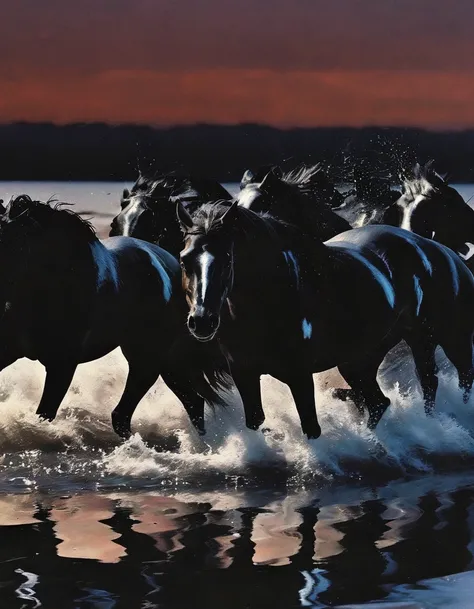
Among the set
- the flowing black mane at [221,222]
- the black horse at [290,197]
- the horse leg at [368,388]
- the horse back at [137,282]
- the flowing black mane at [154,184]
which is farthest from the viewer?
the flowing black mane at [154,184]

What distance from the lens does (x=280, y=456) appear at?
8289mm

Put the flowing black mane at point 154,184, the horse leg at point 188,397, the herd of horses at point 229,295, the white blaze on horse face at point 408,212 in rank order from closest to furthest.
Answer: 1. the herd of horses at point 229,295
2. the horse leg at point 188,397
3. the flowing black mane at point 154,184
4. the white blaze on horse face at point 408,212

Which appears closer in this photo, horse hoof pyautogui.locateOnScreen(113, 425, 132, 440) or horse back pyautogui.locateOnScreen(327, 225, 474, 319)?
horse back pyautogui.locateOnScreen(327, 225, 474, 319)

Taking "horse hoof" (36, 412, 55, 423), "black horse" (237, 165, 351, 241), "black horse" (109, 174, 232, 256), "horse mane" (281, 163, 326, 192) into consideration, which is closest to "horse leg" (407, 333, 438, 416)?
"black horse" (237, 165, 351, 241)

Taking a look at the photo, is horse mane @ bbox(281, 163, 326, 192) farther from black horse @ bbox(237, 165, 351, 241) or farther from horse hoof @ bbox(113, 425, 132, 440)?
Result: horse hoof @ bbox(113, 425, 132, 440)

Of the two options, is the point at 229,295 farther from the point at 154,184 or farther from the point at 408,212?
the point at 408,212

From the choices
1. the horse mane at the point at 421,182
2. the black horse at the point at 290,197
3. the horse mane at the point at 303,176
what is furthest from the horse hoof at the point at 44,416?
the horse mane at the point at 421,182

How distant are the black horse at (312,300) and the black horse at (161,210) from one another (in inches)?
56.8

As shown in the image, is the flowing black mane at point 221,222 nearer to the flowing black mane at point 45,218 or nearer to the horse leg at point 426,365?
the flowing black mane at point 45,218

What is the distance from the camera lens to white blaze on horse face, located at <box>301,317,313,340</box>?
821 centimetres

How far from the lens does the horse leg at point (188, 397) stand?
9.73m

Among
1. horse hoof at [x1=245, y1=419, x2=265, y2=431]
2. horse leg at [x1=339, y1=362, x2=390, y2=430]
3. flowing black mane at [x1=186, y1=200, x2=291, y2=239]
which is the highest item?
flowing black mane at [x1=186, y1=200, x2=291, y2=239]

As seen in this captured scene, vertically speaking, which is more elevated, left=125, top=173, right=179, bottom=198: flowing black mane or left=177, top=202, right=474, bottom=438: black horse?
left=125, top=173, right=179, bottom=198: flowing black mane

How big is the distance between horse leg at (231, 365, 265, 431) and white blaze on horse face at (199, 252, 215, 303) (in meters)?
0.87
